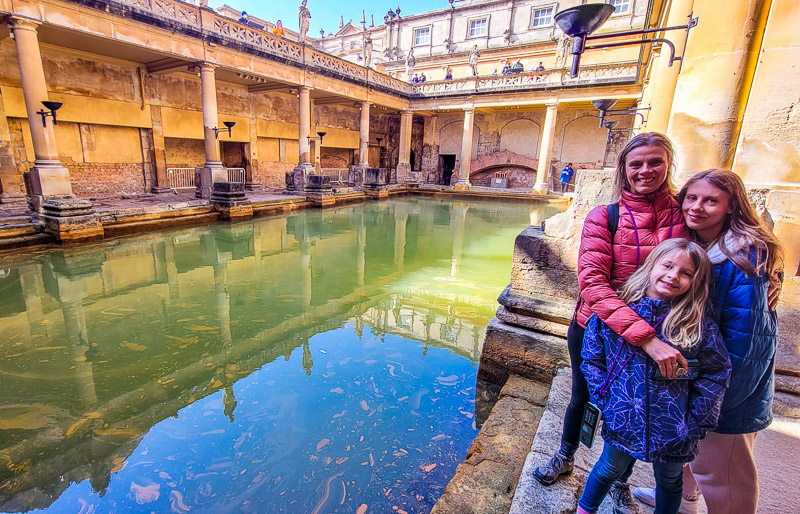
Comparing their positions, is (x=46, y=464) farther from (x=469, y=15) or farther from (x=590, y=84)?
(x=469, y=15)

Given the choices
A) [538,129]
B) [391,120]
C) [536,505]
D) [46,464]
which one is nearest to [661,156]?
[536,505]

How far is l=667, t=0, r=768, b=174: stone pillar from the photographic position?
95.9 inches

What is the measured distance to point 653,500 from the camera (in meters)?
1.56

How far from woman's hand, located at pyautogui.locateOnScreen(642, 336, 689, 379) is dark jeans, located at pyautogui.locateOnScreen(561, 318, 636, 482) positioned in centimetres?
44

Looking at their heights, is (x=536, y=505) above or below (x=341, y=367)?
above

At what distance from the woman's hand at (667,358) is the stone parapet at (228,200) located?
34.7 ft

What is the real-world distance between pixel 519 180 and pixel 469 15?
1043cm

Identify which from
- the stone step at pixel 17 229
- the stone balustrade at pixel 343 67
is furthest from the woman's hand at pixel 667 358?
the stone step at pixel 17 229

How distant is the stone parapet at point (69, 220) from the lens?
7.16 meters

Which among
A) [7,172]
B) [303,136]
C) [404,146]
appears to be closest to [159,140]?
[7,172]

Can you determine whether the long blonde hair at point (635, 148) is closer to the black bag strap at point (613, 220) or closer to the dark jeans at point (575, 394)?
the black bag strap at point (613, 220)

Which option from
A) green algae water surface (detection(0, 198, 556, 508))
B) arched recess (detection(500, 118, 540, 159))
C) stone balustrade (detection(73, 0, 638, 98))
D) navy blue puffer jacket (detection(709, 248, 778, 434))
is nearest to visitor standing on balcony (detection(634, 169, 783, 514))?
navy blue puffer jacket (detection(709, 248, 778, 434))

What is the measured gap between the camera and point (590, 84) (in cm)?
1628

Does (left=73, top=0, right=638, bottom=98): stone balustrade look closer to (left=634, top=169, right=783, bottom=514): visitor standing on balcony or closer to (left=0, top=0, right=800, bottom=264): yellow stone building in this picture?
(left=0, top=0, right=800, bottom=264): yellow stone building
